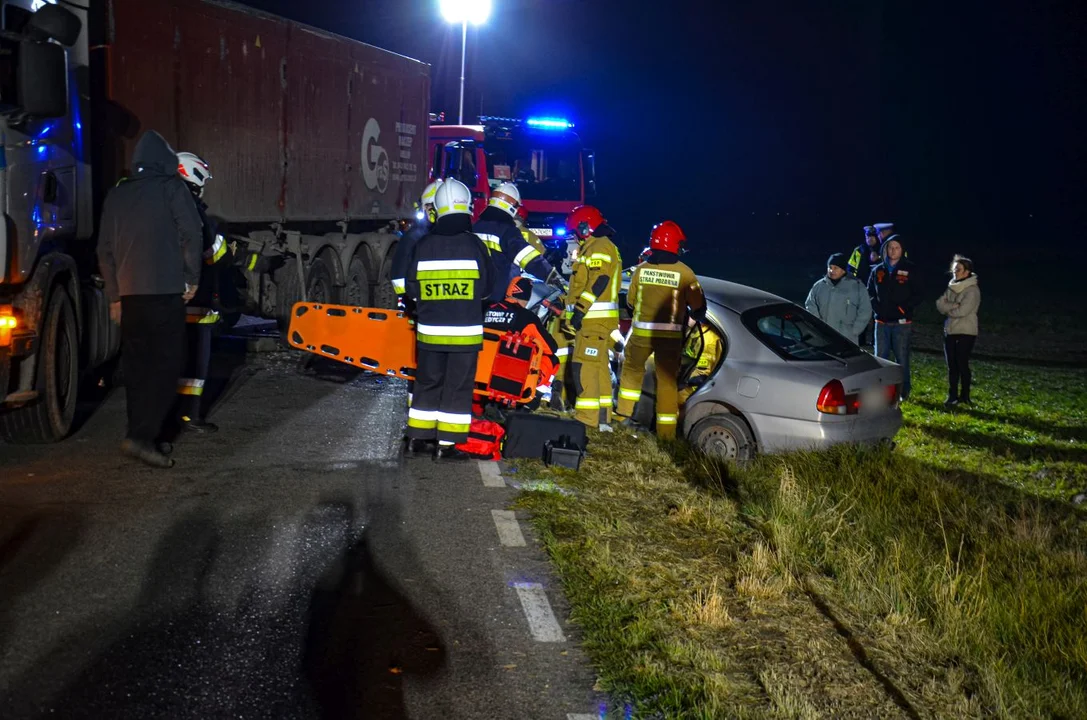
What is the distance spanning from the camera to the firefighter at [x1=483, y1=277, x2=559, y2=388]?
8.27 m

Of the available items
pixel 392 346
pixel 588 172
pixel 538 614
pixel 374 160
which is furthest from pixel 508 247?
pixel 588 172

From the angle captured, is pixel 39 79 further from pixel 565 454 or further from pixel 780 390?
pixel 780 390

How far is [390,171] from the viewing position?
15.6 meters

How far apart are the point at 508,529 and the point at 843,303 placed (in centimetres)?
556

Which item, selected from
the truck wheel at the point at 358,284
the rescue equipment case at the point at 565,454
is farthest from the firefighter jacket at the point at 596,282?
the truck wheel at the point at 358,284

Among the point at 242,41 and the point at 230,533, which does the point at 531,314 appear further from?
the point at 242,41

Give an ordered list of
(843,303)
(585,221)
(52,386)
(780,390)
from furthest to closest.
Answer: (843,303) → (585,221) → (780,390) → (52,386)

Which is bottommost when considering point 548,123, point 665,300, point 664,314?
point 664,314

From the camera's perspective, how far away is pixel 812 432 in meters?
7.57

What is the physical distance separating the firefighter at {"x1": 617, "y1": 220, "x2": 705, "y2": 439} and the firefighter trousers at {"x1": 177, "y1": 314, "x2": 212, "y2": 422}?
319 cm

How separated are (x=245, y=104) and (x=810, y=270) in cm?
3036

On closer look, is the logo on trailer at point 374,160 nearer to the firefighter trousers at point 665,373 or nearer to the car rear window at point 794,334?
the firefighter trousers at point 665,373

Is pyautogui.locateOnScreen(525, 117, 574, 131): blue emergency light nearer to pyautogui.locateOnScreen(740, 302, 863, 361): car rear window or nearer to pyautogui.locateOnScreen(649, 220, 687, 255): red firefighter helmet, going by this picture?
pyautogui.locateOnScreen(649, 220, 687, 255): red firefighter helmet

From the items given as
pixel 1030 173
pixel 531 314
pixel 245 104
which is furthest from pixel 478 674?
pixel 1030 173
